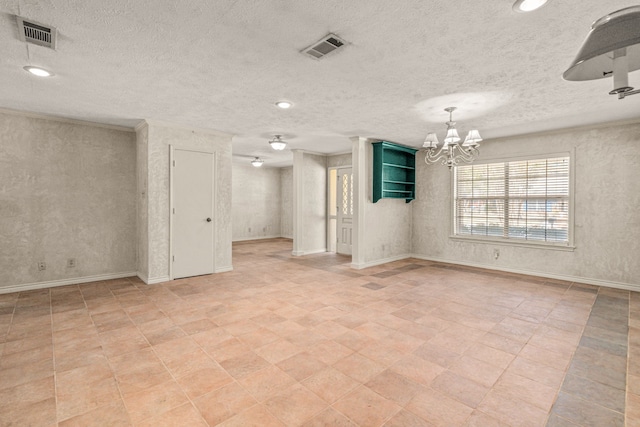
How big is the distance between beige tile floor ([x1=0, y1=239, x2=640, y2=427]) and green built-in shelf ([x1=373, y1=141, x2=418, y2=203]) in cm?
240

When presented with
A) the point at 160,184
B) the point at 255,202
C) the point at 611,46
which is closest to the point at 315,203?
the point at 255,202

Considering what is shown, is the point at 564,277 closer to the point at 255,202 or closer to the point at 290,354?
the point at 290,354

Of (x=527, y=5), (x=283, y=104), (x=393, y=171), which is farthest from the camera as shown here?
(x=393, y=171)

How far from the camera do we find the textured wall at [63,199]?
4.33m

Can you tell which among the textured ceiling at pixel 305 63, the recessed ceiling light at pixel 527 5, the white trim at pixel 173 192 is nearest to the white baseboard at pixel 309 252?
the white trim at pixel 173 192

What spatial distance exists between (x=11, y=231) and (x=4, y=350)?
2545 mm

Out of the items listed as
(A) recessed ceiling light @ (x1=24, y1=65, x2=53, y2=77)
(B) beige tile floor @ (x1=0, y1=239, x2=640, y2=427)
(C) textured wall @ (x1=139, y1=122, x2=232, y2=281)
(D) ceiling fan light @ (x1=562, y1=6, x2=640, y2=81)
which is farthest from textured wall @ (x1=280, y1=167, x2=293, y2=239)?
(D) ceiling fan light @ (x1=562, y1=6, x2=640, y2=81)

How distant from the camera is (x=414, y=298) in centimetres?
416

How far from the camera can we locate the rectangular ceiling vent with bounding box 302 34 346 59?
7.47 feet

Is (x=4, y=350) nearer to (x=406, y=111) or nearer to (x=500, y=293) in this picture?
(x=406, y=111)

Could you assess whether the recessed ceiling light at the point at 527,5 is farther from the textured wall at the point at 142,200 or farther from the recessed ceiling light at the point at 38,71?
the textured wall at the point at 142,200

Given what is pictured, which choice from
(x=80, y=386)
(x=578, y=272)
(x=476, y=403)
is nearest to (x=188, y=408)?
(x=80, y=386)

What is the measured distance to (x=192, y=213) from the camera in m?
5.20

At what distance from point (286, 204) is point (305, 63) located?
870 centimetres
